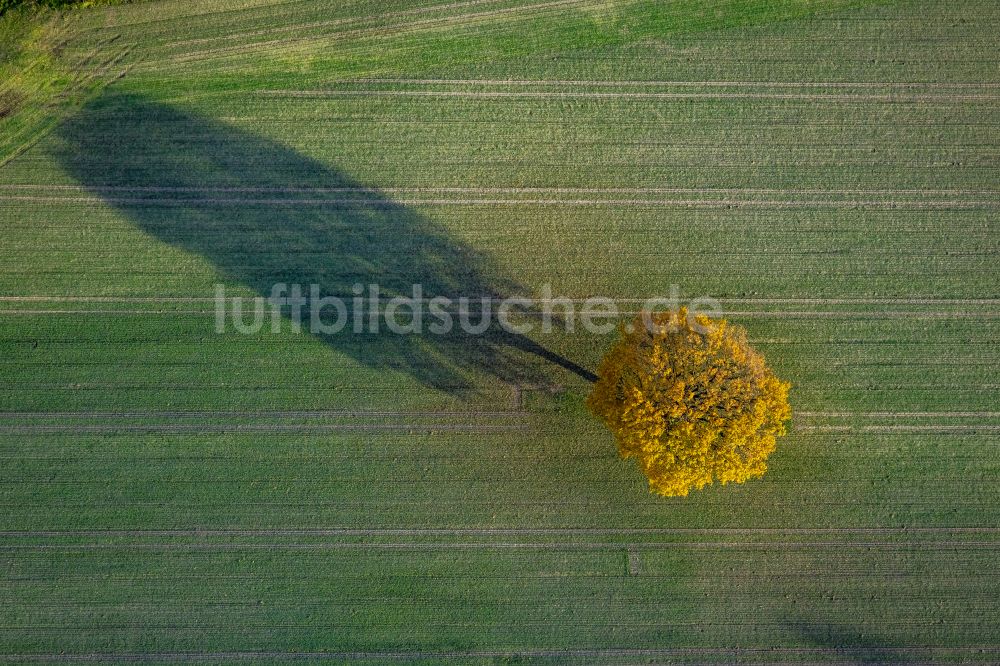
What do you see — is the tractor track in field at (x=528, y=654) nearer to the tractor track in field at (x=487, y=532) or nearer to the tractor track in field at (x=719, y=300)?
the tractor track in field at (x=487, y=532)

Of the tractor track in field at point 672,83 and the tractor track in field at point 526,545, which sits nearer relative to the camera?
the tractor track in field at point 526,545

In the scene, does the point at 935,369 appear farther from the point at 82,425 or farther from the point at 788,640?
the point at 82,425

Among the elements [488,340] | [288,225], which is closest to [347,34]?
[288,225]

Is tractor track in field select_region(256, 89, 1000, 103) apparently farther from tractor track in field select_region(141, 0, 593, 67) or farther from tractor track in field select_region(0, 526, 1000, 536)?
tractor track in field select_region(0, 526, 1000, 536)

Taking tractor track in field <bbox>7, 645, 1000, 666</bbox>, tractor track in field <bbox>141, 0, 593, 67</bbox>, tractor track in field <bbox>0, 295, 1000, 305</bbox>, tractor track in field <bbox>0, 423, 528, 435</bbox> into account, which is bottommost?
tractor track in field <bbox>7, 645, 1000, 666</bbox>

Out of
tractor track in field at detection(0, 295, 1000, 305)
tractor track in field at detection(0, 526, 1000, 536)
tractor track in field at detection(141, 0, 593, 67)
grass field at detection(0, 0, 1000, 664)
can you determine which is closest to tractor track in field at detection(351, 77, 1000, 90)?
grass field at detection(0, 0, 1000, 664)

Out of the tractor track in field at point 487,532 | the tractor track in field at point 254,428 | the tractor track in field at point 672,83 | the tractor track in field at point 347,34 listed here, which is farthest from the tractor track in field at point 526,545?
the tractor track in field at point 347,34

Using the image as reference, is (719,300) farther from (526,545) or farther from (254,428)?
(254,428)
